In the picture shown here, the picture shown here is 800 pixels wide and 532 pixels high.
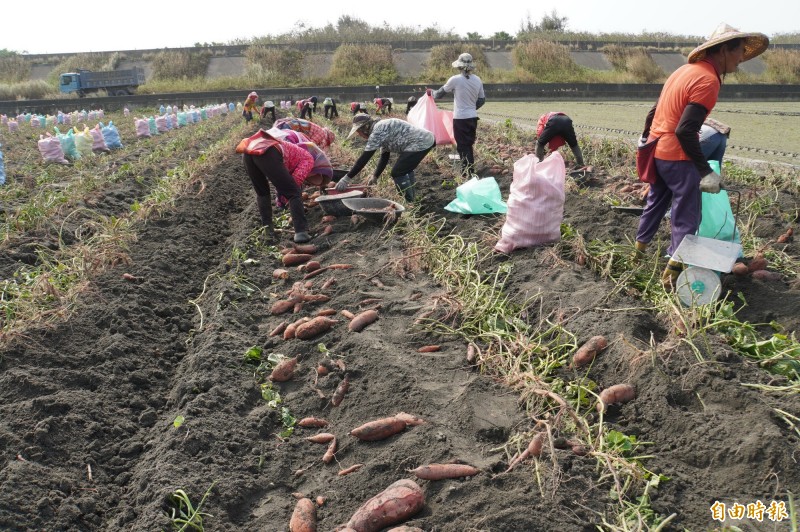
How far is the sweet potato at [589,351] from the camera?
280 cm

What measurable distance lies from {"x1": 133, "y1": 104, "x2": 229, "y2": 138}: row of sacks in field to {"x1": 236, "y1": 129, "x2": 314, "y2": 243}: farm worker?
11.4 metres

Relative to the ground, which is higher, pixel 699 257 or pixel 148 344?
pixel 699 257

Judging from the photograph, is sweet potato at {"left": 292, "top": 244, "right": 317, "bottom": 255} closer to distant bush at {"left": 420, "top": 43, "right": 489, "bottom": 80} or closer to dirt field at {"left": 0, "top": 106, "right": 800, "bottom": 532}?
dirt field at {"left": 0, "top": 106, "right": 800, "bottom": 532}

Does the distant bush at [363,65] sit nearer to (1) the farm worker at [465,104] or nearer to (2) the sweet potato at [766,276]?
(1) the farm worker at [465,104]

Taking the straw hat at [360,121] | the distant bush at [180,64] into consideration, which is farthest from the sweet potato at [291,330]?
the distant bush at [180,64]

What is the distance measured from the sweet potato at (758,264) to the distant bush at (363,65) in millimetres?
32214

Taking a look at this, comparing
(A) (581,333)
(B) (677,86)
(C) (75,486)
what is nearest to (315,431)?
(C) (75,486)

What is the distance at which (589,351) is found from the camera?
2.80 metres

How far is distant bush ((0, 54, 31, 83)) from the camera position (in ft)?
132

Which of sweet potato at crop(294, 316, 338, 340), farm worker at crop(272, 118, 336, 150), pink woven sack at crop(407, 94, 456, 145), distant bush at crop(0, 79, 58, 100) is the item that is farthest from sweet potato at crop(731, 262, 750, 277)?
distant bush at crop(0, 79, 58, 100)

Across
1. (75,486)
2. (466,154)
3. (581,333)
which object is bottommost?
(75,486)

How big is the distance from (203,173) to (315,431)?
6.15 meters

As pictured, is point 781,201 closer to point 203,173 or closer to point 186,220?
point 186,220

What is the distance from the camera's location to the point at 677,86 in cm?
334
